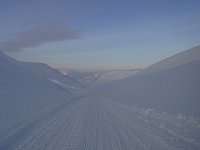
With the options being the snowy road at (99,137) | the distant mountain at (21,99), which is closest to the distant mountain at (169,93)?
the snowy road at (99,137)

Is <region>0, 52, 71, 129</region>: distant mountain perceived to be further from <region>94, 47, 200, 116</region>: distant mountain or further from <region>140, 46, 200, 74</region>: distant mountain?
<region>140, 46, 200, 74</region>: distant mountain

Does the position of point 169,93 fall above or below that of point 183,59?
below

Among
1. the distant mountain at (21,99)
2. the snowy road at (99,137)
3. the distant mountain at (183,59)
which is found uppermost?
the distant mountain at (183,59)

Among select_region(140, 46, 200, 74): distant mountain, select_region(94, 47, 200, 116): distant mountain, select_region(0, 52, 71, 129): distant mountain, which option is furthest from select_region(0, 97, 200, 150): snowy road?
select_region(140, 46, 200, 74): distant mountain

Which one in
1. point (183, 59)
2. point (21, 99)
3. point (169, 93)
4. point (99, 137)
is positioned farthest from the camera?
point (183, 59)

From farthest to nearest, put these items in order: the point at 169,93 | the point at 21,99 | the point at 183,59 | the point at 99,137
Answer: the point at 183,59 < the point at 169,93 < the point at 21,99 < the point at 99,137

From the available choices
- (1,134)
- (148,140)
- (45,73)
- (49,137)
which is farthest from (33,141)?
(45,73)

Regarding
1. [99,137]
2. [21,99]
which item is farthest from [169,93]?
[99,137]

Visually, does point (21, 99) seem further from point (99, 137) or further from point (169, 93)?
point (99, 137)

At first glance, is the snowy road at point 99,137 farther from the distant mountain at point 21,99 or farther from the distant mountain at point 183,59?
the distant mountain at point 183,59

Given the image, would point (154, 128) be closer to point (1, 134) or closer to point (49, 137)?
point (49, 137)

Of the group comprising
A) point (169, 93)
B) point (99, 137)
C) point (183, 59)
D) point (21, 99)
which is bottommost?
point (99, 137)

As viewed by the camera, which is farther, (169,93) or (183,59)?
(183,59)

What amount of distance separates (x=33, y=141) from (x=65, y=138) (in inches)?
60.2
